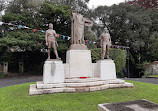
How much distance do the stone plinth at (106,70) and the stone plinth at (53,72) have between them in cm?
233

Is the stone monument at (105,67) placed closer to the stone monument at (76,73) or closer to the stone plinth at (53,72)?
the stone monument at (76,73)

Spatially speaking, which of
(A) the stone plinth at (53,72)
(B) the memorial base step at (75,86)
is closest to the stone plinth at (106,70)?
(B) the memorial base step at (75,86)

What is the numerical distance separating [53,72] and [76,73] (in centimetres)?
142

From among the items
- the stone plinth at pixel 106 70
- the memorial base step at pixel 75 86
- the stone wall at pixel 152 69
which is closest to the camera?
the memorial base step at pixel 75 86

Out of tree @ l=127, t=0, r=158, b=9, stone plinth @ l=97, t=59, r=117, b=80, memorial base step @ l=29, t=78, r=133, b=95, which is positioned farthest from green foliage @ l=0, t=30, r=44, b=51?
tree @ l=127, t=0, r=158, b=9

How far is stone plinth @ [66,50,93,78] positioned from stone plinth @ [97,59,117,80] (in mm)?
620

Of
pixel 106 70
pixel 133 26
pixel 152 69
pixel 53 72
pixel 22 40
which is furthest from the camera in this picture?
pixel 133 26

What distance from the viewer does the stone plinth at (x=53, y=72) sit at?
22.4 feet

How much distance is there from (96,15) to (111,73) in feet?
Answer: 59.8

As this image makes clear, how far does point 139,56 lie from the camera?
2384 centimetres

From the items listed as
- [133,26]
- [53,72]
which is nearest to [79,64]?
[53,72]

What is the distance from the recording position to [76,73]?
767cm

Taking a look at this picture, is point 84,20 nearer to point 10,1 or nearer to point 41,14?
point 41,14

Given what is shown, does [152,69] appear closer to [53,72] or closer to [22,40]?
[53,72]
